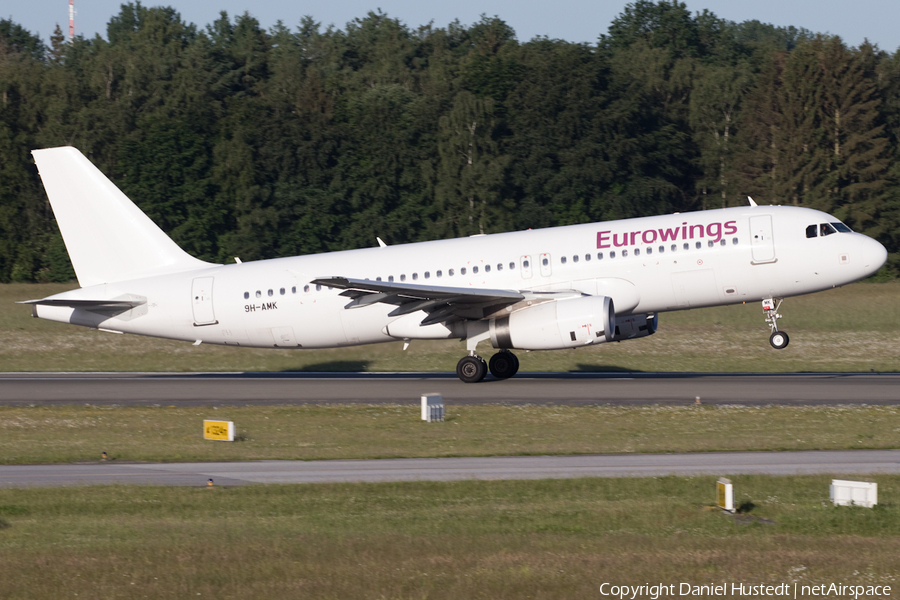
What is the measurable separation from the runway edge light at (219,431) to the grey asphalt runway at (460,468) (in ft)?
8.36

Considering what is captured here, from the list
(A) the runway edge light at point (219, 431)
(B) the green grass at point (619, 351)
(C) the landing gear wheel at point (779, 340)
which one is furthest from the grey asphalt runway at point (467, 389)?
(A) the runway edge light at point (219, 431)

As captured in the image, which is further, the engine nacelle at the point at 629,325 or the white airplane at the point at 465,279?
the engine nacelle at the point at 629,325

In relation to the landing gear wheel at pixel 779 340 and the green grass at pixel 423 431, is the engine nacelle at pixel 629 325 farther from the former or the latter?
the green grass at pixel 423 431

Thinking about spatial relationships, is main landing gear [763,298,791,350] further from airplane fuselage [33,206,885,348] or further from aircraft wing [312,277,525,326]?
aircraft wing [312,277,525,326]

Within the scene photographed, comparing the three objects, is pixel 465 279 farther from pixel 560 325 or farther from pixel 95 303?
pixel 95 303

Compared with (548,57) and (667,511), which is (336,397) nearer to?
(667,511)

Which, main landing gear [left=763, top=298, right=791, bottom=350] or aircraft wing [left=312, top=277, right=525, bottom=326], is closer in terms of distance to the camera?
aircraft wing [left=312, top=277, right=525, bottom=326]

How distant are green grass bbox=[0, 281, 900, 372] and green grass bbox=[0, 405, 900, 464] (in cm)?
1377

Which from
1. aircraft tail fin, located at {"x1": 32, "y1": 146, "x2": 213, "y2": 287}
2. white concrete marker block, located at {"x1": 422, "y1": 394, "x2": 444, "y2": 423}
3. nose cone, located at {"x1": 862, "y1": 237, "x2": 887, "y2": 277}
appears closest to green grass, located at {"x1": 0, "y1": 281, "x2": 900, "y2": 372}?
aircraft tail fin, located at {"x1": 32, "y1": 146, "x2": 213, "y2": 287}

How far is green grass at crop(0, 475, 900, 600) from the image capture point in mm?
12508

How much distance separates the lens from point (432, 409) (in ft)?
86.5

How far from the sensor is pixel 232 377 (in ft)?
129

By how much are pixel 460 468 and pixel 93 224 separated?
21.5 meters

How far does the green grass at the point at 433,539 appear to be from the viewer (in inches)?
492
